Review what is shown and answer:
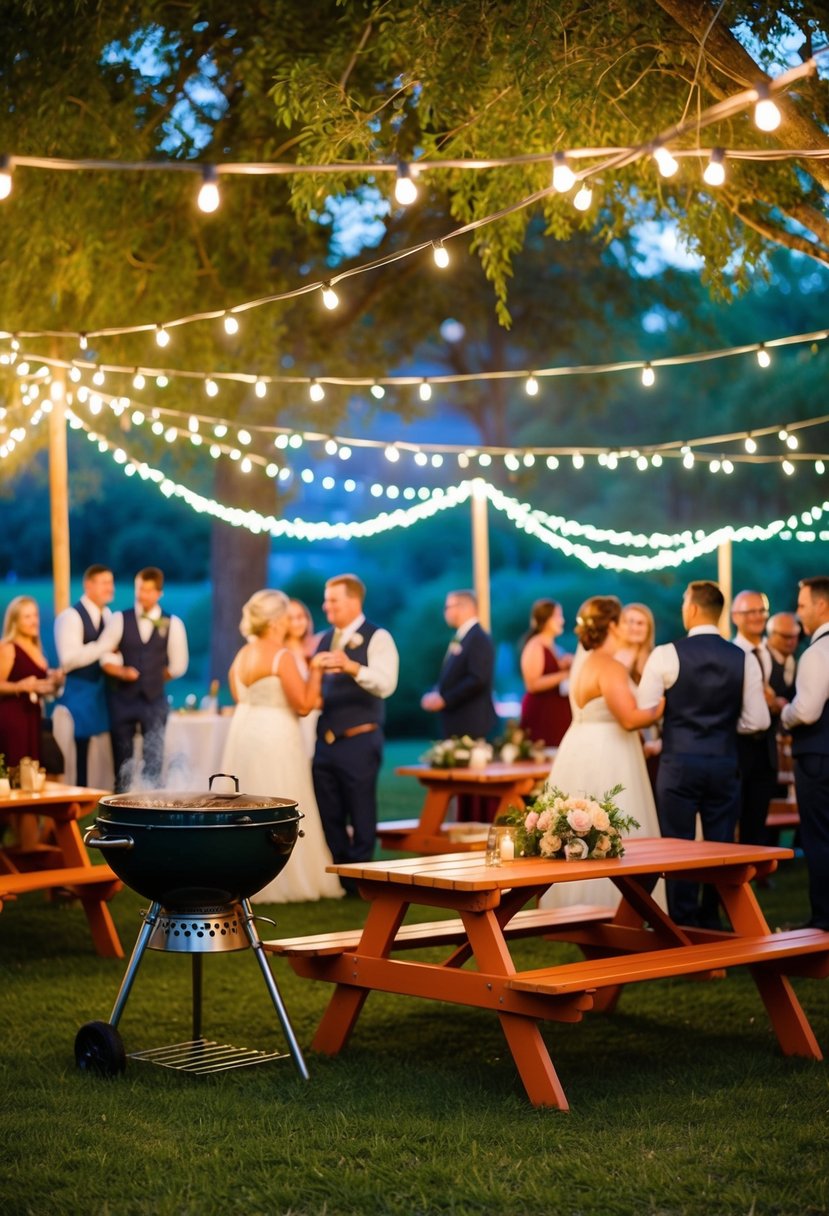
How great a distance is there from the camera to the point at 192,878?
17.8ft

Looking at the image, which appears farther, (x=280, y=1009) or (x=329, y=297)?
(x=329, y=297)

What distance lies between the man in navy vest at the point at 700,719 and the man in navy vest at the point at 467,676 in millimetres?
3221

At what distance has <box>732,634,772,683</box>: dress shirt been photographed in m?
9.10

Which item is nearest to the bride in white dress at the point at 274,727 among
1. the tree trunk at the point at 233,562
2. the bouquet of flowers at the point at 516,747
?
the bouquet of flowers at the point at 516,747

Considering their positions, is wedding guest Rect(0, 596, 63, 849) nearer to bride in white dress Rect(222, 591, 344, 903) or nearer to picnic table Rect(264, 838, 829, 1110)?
bride in white dress Rect(222, 591, 344, 903)

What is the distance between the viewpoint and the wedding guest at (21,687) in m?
9.21

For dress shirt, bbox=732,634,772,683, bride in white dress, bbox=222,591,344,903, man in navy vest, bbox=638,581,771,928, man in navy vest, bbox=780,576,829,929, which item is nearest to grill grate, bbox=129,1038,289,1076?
man in navy vest, bbox=638,581,771,928

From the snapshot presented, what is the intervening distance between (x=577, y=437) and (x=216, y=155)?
1535cm

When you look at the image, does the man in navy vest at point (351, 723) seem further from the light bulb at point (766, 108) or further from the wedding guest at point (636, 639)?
the light bulb at point (766, 108)

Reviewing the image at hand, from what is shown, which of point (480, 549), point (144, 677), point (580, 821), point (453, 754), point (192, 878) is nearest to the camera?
point (192, 878)

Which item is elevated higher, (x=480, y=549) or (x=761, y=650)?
(x=480, y=549)

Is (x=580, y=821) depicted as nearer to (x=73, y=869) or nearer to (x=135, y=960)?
(x=135, y=960)

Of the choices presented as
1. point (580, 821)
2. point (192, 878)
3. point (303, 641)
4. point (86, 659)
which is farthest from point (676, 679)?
point (303, 641)

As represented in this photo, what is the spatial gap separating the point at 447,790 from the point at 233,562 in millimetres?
7715
